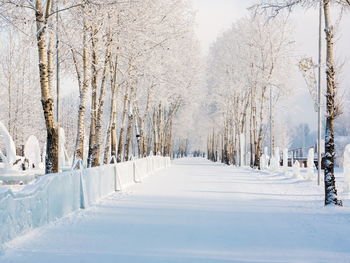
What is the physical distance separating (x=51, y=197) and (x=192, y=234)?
318 centimetres

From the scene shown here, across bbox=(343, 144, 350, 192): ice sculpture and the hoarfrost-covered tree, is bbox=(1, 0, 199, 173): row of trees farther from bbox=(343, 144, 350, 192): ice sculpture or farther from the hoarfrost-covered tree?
bbox=(343, 144, 350, 192): ice sculpture

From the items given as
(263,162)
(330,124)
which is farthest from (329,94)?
(263,162)

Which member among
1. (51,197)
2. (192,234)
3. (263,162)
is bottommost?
(192,234)

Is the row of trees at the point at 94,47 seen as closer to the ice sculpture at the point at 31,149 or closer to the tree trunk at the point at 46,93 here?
the tree trunk at the point at 46,93

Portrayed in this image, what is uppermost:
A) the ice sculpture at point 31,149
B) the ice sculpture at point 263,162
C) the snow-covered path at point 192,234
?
the ice sculpture at point 31,149

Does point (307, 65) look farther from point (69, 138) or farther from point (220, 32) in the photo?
point (69, 138)

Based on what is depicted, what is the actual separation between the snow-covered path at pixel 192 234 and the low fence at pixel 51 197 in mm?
244

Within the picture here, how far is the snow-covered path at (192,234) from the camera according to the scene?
799cm

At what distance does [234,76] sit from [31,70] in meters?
19.8

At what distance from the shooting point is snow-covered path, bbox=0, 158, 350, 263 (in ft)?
26.2

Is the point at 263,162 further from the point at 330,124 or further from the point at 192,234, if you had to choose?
the point at 192,234

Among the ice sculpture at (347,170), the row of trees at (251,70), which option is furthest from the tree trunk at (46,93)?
the row of trees at (251,70)

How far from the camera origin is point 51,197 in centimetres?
1123

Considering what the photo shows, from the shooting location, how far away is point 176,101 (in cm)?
5838
